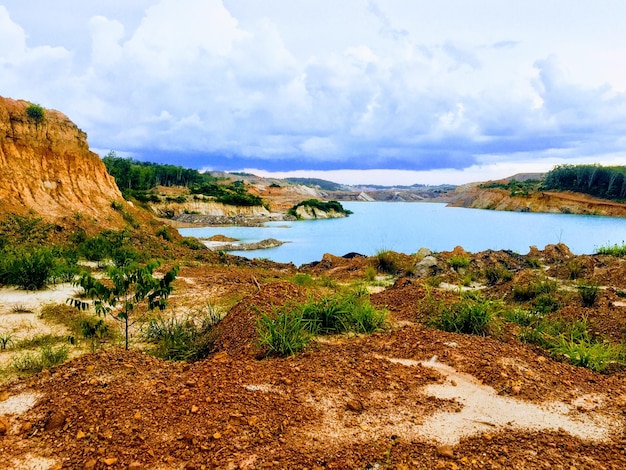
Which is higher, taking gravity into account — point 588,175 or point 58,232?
point 588,175

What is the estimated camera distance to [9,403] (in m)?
4.11

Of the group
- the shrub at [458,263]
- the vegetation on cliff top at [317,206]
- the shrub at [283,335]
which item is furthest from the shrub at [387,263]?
the vegetation on cliff top at [317,206]

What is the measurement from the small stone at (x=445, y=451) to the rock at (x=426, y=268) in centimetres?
1175

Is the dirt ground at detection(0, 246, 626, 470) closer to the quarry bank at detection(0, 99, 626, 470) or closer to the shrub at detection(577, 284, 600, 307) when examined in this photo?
the quarry bank at detection(0, 99, 626, 470)

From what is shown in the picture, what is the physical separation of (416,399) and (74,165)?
2262 cm

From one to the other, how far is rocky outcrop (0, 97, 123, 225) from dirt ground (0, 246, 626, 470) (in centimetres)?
1625

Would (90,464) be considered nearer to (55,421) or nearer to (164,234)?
(55,421)

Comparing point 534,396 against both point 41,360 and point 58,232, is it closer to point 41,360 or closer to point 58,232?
point 41,360

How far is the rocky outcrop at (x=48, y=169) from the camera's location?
18125mm

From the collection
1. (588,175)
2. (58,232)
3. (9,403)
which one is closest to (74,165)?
(58,232)

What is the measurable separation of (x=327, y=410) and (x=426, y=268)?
1199 cm

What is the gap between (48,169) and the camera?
20.2 m

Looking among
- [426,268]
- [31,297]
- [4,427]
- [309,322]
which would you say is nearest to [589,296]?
[426,268]

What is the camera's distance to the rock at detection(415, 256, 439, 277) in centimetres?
1495
